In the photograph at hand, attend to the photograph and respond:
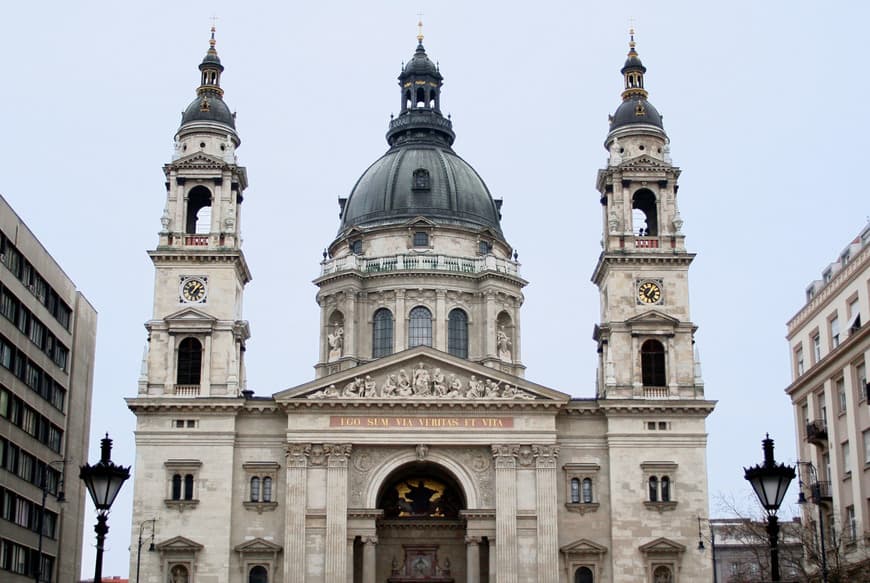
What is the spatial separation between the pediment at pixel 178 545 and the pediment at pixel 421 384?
26.0 ft

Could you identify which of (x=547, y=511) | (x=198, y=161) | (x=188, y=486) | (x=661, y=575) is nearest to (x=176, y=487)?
(x=188, y=486)

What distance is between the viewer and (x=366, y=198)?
80.1 m

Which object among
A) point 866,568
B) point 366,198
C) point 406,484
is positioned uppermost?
point 366,198

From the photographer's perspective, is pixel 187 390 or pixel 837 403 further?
pixel 187 390

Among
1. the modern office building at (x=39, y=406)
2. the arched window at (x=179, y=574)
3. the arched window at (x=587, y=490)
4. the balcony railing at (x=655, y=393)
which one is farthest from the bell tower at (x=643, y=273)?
the modern office building at (x=39, y=406)

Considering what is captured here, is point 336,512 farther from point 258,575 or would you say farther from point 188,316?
point 188,316

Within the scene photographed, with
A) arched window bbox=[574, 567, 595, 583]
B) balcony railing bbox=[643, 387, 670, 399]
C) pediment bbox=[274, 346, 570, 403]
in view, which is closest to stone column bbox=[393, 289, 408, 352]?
pediment bbox=[274, 346, 570, 403]

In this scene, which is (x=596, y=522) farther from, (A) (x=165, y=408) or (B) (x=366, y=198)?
(B) (x=366, y=198)

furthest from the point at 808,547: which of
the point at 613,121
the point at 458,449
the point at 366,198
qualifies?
the point at 366,198

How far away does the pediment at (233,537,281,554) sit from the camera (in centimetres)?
6056

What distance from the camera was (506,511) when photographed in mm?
61062

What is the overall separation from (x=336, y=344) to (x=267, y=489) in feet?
46.1

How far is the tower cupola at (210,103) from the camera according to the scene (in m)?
67.8

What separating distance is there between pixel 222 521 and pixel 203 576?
8.80ft
